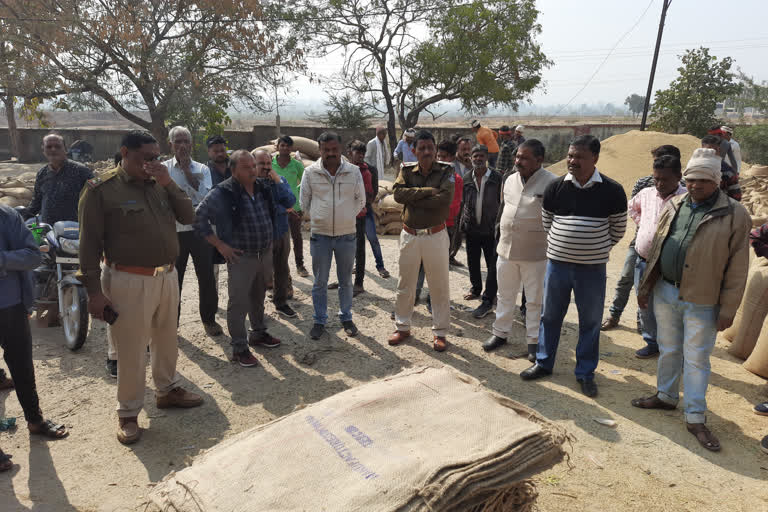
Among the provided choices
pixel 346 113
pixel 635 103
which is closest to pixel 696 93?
pixel 346 113

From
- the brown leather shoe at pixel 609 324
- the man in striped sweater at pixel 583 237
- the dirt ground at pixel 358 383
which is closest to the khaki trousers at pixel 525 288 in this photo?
the dirt ground at pixel 358 383

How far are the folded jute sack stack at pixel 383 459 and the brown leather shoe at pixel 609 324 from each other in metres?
3.55

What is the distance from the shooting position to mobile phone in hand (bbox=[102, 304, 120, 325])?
10.8 feet

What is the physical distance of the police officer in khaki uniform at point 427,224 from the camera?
4715mm

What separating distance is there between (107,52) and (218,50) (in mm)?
2744

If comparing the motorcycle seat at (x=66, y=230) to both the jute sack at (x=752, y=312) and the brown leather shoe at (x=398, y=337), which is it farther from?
the jute sack at (x=752, y=312)

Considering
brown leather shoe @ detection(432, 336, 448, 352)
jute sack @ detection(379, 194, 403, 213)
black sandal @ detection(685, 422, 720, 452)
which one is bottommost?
black sandal @ detection(685, 422, 720, 452)

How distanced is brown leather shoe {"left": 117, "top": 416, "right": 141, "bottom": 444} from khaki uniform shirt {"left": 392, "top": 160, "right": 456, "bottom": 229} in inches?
108

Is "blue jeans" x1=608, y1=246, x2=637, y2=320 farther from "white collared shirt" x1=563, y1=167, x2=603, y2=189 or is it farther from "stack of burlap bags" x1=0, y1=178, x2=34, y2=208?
"stack of burlap bags" x1=0, y1=178, x2=34, y2=208

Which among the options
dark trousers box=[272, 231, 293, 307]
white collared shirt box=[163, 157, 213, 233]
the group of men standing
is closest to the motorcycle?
the group of men standing

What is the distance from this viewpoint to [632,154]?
1320 cm

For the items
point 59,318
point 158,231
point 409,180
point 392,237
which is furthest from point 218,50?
point 158,231

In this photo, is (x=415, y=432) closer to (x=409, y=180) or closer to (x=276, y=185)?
(x=409, y=180)

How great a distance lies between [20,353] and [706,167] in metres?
4.59
